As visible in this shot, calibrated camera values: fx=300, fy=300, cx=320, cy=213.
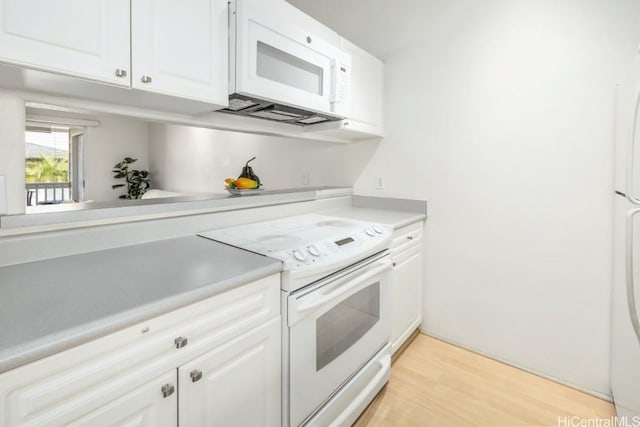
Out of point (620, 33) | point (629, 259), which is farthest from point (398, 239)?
point (620, 33)

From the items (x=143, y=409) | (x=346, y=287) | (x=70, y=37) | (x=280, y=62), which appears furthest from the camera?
(x=280, y=62)

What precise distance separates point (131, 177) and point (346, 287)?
14.8 ft

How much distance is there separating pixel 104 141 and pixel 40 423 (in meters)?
4.91

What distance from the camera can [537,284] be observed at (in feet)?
5.96

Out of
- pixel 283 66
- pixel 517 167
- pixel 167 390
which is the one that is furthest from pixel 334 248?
pixel 517 167

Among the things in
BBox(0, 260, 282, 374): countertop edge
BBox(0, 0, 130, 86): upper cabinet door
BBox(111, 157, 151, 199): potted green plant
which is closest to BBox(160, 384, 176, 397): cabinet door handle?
BBox(0, 260, 282, 374): countertop edge

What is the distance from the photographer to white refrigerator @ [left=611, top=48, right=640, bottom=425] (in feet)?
3.44

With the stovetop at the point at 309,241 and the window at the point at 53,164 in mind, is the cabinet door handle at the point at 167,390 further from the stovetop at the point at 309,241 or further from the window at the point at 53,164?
the window at the point at 53,164

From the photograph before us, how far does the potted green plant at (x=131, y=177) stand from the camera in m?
4.55

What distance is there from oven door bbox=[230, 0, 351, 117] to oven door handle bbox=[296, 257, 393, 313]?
889 millimetres

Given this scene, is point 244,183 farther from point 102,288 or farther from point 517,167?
point 517,167

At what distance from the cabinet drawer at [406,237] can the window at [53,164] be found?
3.77m

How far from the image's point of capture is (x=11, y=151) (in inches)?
38.5

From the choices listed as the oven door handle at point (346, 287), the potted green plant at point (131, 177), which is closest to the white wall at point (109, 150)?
the potted green plant at point (131, 177)
